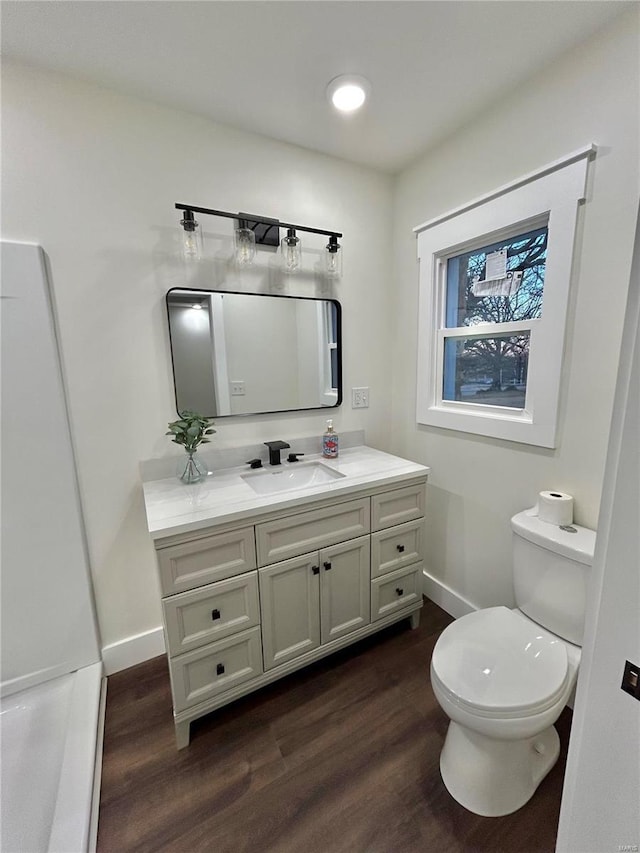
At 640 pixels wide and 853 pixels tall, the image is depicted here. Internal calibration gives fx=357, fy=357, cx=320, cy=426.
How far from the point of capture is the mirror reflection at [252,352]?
164 centimetres

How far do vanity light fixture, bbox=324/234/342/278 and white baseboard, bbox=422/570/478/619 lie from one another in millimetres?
1787

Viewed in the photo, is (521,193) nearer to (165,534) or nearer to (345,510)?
(345,510)

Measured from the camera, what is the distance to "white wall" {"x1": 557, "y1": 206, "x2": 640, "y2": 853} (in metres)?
0.61

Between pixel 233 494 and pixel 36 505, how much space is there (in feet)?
2.66

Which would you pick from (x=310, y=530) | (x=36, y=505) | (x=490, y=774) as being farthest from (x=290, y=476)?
(x=490, y=774)

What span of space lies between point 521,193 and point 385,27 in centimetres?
75

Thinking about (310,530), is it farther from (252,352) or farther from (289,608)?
(252,352)

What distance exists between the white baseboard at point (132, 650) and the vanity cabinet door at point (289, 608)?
677 mm

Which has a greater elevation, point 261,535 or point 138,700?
point 261,535

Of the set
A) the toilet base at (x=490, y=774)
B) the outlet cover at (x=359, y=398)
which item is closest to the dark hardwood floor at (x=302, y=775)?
the toilet base at (x=490, y=774)

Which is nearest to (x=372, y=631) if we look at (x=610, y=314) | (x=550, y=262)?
(x=610, y=314)

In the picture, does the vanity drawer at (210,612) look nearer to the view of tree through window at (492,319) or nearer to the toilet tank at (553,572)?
the toilet tank at (553,572)

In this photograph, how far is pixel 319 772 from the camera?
1.26 metres

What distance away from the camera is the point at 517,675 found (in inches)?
44.3
